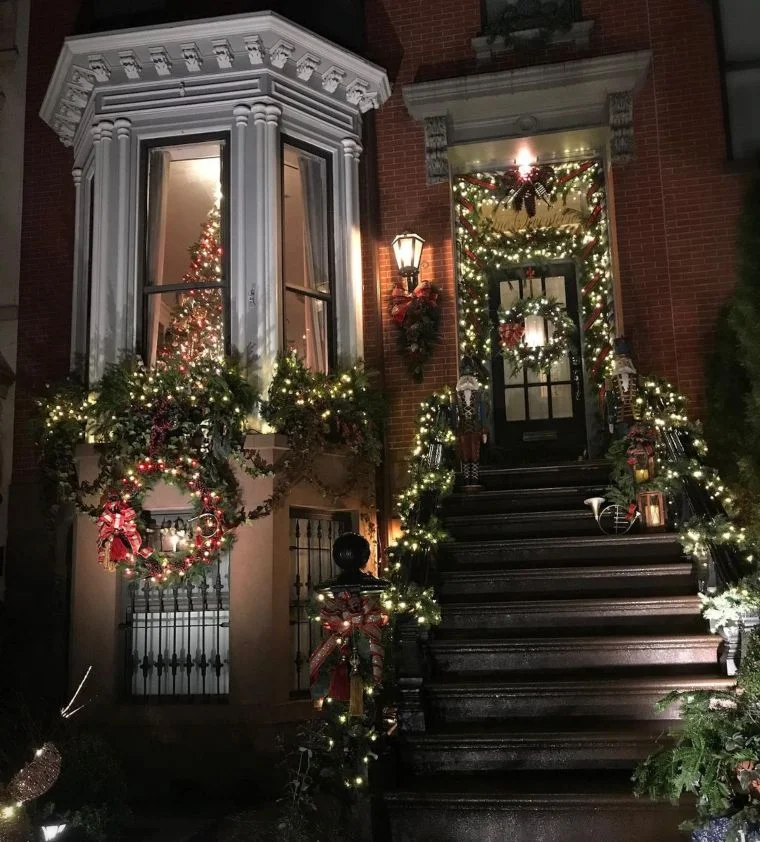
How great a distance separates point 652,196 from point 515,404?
3.08 meters

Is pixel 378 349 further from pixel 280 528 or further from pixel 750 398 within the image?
pixel 750 398

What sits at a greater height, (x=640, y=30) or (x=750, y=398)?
(x=640, y=30)

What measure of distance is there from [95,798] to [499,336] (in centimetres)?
754

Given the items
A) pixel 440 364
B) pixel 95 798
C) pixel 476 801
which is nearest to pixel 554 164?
pixel 440 364

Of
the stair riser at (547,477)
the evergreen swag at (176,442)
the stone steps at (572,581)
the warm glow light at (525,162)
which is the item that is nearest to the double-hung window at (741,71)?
the warm glow light at (525,162)

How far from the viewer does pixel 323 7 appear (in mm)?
9992

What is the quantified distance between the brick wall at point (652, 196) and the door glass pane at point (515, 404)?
1.59 meters

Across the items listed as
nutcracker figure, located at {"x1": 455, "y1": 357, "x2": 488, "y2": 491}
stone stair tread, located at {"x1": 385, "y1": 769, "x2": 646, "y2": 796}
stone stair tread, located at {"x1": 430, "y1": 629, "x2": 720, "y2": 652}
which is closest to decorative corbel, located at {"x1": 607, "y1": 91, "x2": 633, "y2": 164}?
nutcracker figure, located at {"x1": 455, "y1": 357, "x2": 488, "y2": 491}

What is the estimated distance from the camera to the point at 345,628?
5938mm

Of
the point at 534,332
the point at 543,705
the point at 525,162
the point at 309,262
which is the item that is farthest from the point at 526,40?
the point at 543,705

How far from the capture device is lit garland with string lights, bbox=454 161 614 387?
36.7ft

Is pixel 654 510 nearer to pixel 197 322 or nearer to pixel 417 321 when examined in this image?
pixel 417 321

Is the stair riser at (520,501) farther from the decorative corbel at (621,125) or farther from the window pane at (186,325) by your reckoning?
the decorative corbel at (621,125)

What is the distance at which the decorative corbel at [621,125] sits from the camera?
10.3 m
